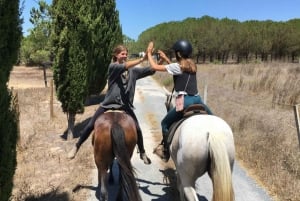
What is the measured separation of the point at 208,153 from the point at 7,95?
2723 mm

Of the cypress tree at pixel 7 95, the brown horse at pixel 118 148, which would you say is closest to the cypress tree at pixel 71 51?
the brown horse at pixel 118 148

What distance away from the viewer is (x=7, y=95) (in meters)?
5.06

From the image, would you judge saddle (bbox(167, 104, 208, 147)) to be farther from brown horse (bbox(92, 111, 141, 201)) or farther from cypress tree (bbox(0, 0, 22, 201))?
cypress tree (bbox(0, 0, 22, 201))

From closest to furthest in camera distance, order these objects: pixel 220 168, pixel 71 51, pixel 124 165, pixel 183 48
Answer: pixel 220 168, pixel 124 165, pixel 183 48, pixel 71 51


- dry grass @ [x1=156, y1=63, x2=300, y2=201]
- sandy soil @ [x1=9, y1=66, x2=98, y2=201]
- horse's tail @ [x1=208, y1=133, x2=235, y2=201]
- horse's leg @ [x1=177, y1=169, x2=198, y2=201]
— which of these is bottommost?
sandy soil @ [x1=9, y1=66, x2=98, y2=201]

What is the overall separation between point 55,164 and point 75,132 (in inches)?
161

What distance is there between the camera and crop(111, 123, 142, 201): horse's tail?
5.88 meters

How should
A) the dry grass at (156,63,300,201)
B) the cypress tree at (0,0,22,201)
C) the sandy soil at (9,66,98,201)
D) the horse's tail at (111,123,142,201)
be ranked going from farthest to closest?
the dry grass at (156,63,300,201), the sandy soil at (9,66,98,201), the horse's tail at (111,123,142,201), the cypress tree at (0,0,22,201)

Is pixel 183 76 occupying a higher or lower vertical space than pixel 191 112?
higher

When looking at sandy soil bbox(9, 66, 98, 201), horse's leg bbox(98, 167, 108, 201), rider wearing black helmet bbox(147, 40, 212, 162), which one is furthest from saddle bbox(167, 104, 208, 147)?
sandy soil bbox(9, 66, 98, 201)

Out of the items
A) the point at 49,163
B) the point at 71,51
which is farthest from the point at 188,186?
the point at 71,51

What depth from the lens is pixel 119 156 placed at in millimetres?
6023

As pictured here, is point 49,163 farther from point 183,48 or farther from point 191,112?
point 183,48

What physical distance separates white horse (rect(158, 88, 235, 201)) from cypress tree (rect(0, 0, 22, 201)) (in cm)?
231
